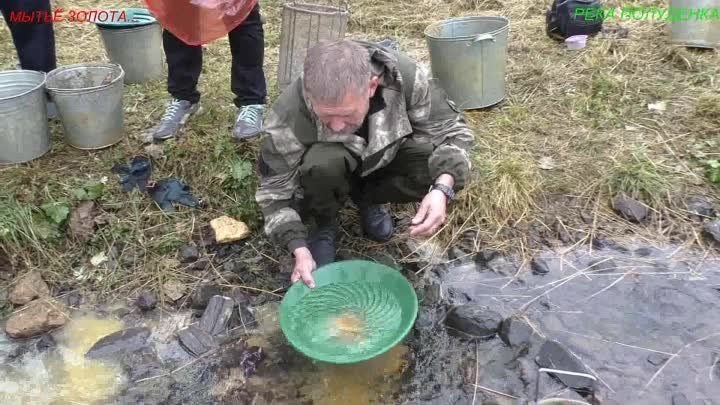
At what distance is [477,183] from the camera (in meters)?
3.19

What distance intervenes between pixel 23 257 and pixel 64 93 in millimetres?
851

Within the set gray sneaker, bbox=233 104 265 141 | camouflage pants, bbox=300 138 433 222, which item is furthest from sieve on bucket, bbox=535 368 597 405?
gray sneaker, bbox=233 104 265 141

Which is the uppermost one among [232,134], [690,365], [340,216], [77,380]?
[232,134]

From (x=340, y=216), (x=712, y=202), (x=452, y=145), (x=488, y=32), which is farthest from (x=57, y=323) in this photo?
(x=712, y=202)

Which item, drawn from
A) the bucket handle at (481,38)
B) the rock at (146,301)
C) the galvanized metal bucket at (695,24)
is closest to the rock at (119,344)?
the rock at (146,301)

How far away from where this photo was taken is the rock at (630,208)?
301 centimetres

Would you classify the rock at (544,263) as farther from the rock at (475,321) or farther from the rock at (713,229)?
the rock at (713,229)

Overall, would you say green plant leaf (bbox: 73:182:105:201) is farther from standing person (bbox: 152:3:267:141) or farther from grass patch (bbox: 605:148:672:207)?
grass patch (bbox: 605:148:672:207)

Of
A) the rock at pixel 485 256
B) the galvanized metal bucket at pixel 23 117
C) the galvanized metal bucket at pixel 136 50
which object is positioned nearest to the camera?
the rock at pixel 485 256

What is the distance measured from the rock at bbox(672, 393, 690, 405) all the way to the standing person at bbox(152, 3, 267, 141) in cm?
228

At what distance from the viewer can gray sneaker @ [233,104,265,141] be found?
3240 millimetres

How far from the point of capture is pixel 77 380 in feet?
8.07

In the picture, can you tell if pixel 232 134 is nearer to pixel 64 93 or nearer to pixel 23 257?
pixel 64 93

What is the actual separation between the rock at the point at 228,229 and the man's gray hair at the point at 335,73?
4.04 ft
